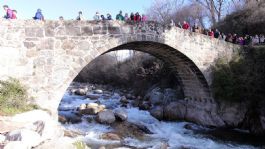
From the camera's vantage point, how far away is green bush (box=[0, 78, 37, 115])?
A: 1039 cm

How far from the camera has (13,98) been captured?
10891 mm

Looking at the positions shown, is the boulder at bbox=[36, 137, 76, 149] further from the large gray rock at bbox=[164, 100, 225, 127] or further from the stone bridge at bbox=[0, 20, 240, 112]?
the large gray rock at bbox=[164, 100, 225, 127]

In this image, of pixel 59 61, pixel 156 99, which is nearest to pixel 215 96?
pixel 156 99

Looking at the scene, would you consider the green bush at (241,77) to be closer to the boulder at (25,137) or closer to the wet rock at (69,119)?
the wet rock at (69,119)

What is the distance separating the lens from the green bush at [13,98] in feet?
34.1

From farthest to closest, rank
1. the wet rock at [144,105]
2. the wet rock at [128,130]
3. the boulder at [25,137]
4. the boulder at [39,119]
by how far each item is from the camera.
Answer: the wet rock at [144,105] < the wet rock at [128,130] < the boulder at [39,119] < the boulder at [25,137]

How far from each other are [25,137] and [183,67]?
11.2 meters

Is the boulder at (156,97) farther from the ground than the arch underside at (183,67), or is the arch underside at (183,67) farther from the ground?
the arch underside at (183,67)

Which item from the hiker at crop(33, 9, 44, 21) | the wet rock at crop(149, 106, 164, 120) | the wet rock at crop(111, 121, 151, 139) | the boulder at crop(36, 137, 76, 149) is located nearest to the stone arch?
the wet rock at crop(149, 106, 164, 120)

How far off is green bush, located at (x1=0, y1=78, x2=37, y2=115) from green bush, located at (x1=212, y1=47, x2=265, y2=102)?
31.7 feet

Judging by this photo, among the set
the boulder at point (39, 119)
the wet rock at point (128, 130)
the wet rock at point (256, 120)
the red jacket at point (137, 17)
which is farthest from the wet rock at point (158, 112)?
the boulder at point (39, 119)

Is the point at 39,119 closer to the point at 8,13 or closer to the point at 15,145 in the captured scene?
the point at 15,145

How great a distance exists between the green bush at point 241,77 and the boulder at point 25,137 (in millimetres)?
11097

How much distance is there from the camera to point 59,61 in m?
12.2
